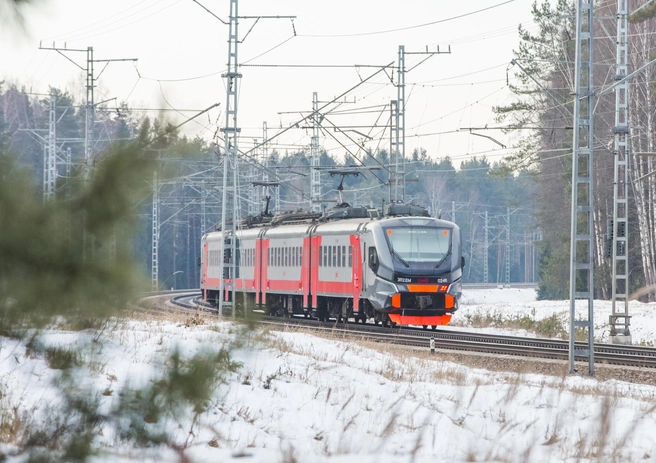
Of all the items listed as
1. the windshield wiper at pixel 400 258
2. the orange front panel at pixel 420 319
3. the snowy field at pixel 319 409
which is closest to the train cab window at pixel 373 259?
the windshield wiper at pixel 400 258

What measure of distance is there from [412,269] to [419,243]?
0.77 meters

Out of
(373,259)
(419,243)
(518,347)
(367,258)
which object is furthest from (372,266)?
(518,347)

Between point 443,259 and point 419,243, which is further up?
point 419,243

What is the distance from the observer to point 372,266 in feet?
88.9

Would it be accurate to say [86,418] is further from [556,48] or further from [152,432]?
[556,48]

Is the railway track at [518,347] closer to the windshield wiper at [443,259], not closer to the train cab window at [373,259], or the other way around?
the train cab window at [373,259]

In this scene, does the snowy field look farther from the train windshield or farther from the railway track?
the train windshield

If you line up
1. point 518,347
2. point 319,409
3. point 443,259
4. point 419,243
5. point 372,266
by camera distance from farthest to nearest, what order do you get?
1. point 443,259
2. point 419,243
3. point 372,266
4. point 518,347
5. point 319,409

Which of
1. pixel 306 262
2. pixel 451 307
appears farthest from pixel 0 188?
pixel 306 262

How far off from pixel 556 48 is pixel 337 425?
161 ft

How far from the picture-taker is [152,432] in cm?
495

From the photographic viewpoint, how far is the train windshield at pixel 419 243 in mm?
26984

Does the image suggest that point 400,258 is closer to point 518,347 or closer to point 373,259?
point 373,259

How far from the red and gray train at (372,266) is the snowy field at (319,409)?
10165 millimetres
